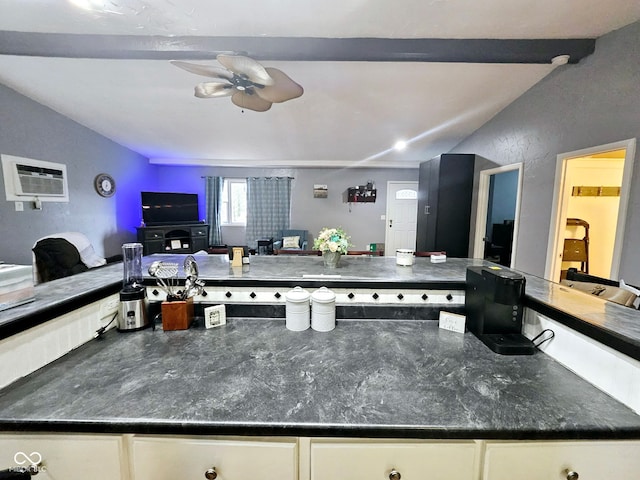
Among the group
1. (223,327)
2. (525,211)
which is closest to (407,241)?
(525,211)

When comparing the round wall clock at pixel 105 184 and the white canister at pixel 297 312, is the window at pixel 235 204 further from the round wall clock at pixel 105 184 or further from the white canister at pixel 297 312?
the white canister at pixel 297 312

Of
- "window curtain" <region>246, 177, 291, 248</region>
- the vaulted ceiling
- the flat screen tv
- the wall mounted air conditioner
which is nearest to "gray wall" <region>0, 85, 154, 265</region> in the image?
the wall mounted air conditioner

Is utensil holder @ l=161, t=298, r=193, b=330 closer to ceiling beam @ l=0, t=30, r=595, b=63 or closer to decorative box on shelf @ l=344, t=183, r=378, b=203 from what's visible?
ceiling beam @ l=0, t=30, r=595, b=63

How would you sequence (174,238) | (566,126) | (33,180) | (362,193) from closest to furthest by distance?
(566,126) → (33,180) → (174,238) → (362,193)

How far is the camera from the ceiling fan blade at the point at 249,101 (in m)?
2.36

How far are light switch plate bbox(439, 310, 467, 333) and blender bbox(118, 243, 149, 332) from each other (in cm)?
142

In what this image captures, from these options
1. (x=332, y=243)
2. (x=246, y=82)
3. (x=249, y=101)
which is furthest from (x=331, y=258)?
(x=249, y=101)

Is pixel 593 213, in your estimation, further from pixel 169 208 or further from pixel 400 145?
pixel 169 208

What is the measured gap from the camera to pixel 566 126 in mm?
2781

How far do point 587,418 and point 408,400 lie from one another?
480mm

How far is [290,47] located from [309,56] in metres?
0.19

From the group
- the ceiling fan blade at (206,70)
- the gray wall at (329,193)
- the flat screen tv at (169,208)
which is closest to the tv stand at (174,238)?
the flat screen tv at (169,208)

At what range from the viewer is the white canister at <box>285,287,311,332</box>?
4.12 ft

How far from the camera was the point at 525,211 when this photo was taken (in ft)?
11.1
